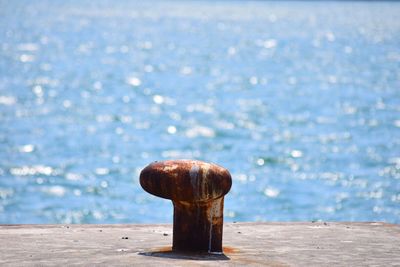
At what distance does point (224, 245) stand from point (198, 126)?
22.2 metres

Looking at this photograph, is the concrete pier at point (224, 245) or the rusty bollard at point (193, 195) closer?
the concrete pier at point (224, 245)

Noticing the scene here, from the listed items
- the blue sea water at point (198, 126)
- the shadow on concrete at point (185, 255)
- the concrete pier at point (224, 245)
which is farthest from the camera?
the blue sea water at point (198, 126)

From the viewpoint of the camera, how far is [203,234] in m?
7.39

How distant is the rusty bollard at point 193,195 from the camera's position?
284 inches

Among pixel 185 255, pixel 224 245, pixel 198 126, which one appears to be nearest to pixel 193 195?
pixel 185 255

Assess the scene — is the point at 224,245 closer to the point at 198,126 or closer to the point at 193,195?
the point at 193,195

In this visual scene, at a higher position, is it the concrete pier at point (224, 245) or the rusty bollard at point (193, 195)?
the rusty bollard at point (193, 195)

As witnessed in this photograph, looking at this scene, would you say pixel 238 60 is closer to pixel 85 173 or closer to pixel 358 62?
pixel 358 62

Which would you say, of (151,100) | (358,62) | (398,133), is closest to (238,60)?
(358,62)

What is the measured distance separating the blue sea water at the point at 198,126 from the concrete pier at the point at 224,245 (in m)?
8.80

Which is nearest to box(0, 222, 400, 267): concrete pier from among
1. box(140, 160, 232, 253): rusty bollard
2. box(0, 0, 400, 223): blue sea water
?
box(140, 160, 232, 253): rusty bollard

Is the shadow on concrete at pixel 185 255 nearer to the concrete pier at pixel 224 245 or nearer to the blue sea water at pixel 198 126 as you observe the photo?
the concrete pier at pixel 224 245

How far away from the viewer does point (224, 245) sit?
7652 millimetres

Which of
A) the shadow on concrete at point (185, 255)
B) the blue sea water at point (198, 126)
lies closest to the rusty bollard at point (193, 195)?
the shadow on concrete at point (185, 255)
